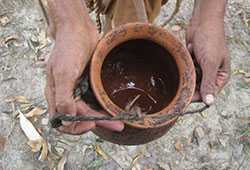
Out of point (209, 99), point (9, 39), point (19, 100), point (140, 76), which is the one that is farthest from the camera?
point (9, 39)

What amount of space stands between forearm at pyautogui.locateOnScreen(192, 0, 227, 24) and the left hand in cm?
1

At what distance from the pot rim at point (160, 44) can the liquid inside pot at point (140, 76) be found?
0.03 metres

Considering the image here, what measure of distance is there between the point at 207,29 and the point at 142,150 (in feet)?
2.43

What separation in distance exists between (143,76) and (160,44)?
0.13 meters

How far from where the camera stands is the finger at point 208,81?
3.93 feet

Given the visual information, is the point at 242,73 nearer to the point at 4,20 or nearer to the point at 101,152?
the point at 101,152

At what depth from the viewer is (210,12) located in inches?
52.4

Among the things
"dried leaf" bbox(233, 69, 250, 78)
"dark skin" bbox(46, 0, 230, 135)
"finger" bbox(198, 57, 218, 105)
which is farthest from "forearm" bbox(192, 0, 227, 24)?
"dried leaf" bbox(233, 69, 250, 78)

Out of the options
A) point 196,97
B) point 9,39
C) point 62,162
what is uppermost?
point 196,97

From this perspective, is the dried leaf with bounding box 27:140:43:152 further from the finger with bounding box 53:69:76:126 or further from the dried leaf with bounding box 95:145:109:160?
the finger with bounding box 53:69:76:126

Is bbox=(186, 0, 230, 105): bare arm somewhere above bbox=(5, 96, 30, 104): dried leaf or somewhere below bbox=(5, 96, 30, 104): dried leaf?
above

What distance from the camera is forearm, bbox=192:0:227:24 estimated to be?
4.35ft

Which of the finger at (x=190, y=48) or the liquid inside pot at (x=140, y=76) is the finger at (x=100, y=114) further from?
the finger at (x=190, y=48)

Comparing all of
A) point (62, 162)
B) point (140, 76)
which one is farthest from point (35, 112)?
point (140, 76)
